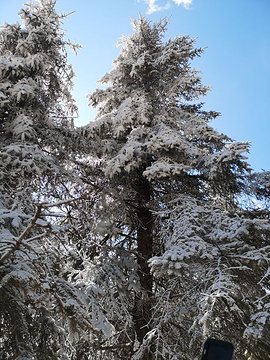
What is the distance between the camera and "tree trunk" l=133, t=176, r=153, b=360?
277 inches

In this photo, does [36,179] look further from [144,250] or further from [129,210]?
[144,250]

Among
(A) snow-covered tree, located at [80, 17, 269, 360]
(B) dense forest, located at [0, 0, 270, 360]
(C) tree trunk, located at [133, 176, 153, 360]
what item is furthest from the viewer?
(C) tree trunk, located at [133, 176, 153, 360]

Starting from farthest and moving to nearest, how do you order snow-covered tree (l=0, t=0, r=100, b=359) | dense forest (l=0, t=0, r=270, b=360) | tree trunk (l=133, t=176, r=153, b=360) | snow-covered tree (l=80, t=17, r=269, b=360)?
tree trunk (l=133, t=176, r=153, b=360)
snow-covered tree (l=80, t=17, r=269, b=360)
dense forest (l=0, t=0, r=270, b=360)
snow-covered tree (l=0, t=0, r=100, b=359)

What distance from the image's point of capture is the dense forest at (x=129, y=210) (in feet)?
14.5

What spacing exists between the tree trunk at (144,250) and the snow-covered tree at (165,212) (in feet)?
0.08

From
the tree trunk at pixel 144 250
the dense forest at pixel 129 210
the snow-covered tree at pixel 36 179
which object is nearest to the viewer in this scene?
the snow-covered tree at pixel 36 179

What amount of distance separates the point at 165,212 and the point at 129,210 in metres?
2.07

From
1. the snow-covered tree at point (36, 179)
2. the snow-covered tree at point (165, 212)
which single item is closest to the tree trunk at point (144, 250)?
the snow-covered tree at point (165, 212)

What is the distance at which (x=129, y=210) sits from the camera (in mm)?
7820

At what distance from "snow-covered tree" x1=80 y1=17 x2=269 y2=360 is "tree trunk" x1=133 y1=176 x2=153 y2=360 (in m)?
0.03

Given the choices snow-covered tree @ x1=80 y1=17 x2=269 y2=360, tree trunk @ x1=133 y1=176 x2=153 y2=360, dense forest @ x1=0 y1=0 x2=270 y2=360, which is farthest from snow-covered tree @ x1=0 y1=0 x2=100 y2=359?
tree trunk @ x1=133 y1=176 x2=153 y2=360

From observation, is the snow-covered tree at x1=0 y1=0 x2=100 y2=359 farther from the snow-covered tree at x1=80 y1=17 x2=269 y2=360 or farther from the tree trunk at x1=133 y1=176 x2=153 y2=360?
the tree trunk at x1=133 y1=176 x2=153 y2=360

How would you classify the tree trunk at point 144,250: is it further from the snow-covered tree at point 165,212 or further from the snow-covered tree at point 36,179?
the snow-covered tree at point 36,179

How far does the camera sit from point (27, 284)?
11.7 ft
